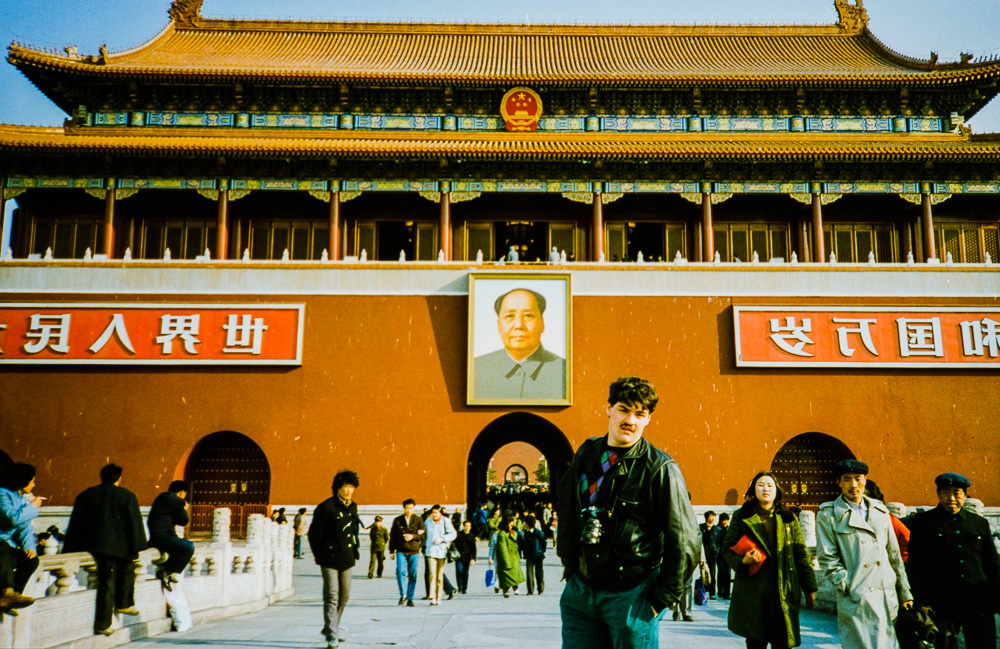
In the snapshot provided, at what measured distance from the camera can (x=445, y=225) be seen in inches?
703

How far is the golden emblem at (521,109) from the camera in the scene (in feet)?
63.6

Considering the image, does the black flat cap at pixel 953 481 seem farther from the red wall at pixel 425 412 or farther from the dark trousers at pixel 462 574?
the red wall at pixel 425 412

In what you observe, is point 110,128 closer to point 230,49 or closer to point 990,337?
point 230,49

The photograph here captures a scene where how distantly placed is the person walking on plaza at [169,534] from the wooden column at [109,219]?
1148 centimetres

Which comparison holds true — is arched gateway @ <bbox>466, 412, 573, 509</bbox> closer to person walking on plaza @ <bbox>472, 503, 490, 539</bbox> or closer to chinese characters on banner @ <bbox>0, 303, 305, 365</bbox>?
person walking on plaza @ <bbox>472, 503, 490, 539</bbox>

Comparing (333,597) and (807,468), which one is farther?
(807,468)

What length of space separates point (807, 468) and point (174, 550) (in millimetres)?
12749

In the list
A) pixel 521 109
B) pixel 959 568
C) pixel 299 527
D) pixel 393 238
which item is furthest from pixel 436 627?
pixel 521 109

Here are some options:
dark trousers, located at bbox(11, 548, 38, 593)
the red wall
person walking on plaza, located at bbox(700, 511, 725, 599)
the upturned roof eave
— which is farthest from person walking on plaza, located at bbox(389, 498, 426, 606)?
the upturned roof eave

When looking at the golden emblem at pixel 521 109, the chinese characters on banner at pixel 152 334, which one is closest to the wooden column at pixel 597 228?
the golden emblem at pixel 521 109

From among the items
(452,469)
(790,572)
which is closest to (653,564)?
(790,572)

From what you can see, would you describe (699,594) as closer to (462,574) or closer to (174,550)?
(462,574)

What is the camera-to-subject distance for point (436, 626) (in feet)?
25.9

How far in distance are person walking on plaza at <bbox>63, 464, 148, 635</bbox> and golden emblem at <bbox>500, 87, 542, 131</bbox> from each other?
14.4 meters
